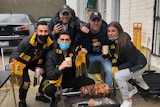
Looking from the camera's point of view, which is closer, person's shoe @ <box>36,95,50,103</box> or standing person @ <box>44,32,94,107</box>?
standing person @ <box>44,32,94,107</box>

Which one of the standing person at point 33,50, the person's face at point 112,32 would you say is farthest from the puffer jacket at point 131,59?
the standing person at point 33,50

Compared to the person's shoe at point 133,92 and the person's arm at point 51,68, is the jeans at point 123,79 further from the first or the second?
the person's arm at point 51,68

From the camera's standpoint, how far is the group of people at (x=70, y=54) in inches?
149

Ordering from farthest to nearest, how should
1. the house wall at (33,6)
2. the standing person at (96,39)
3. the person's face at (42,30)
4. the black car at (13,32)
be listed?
the house wall at (33,6)
the black car at (13,32)
the standing person at (96,39)
the person's face at (42,30)

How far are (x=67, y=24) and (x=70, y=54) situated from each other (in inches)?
30.4

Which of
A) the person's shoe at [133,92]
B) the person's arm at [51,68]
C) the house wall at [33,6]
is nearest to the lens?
the person's arm at [51,68]

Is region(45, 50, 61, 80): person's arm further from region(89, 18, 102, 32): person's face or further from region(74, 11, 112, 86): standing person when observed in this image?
region(89, 18, 102, 32): person's face

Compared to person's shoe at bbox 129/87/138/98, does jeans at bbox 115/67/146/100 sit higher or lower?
higher

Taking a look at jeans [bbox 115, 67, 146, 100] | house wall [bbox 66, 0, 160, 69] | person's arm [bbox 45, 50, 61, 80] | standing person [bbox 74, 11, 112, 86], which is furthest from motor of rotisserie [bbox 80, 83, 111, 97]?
house wall [bbox 66, 0, 160, 69]

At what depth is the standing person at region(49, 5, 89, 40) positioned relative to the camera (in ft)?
14.0

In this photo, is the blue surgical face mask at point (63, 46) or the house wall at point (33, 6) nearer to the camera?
the blue surgical face mask at point (63, 46)

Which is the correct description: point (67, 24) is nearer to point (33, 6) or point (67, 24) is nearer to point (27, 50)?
point (27, 50)

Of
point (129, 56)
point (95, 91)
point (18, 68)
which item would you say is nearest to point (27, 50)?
point (18, 68)

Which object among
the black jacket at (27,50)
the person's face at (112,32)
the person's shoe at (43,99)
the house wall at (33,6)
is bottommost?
the person's shoe at (43,99)
